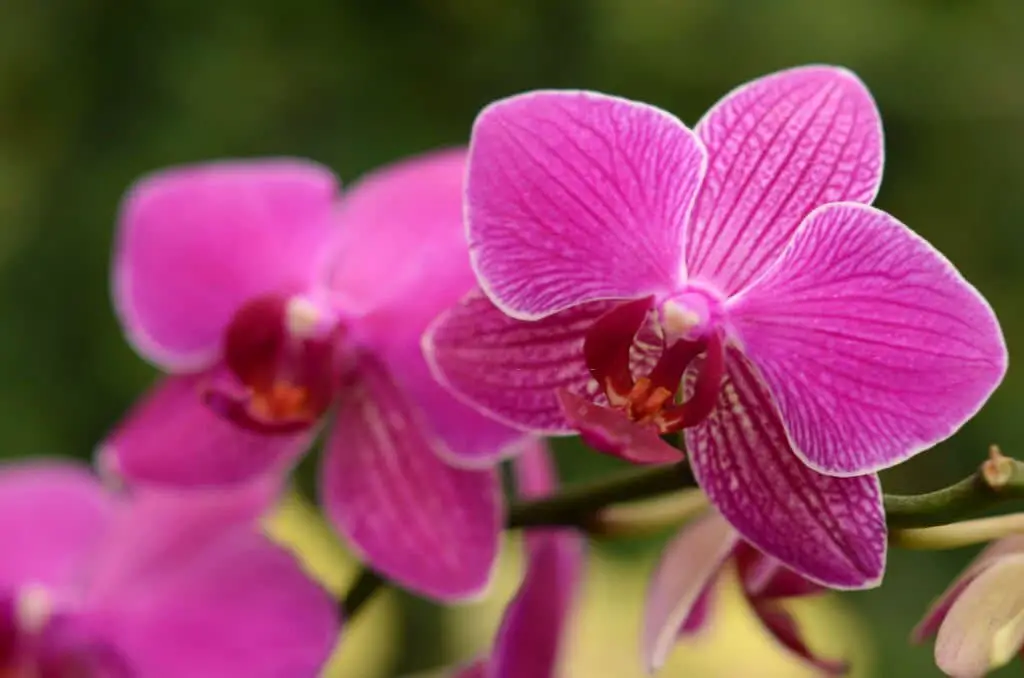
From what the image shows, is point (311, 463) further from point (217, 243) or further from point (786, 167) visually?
point (786, 167)

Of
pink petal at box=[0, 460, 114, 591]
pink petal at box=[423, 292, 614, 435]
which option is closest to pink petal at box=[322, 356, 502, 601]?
pink petal at box=[423, 292, 614, 435]

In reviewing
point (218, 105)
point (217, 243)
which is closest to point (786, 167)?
point (217, 243)

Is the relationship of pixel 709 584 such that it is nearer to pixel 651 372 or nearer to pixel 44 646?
pixel 651 372

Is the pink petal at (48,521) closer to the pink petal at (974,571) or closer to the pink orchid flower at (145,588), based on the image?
the pink orchid flower at (145,588)

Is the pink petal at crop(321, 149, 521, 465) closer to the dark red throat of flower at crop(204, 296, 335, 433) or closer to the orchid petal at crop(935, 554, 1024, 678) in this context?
the dark red throat of flower at crop(204, 296, 335, 433)

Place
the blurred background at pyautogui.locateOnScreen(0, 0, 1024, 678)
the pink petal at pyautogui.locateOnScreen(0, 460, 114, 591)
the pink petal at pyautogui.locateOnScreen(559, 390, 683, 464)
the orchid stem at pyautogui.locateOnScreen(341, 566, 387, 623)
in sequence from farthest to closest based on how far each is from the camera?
the blurred background at pyautogui.locateOnScreen(0, 0, 1024, 678), the pink petal at pyautogui.locateOnScreen(0, 460, 114, 591), the orchid stem at pyautogui.locateOnScreen(341, 566, 387, 623), the pink petal at pyautogui.locateOnScreen(559, 390, 683, 464)

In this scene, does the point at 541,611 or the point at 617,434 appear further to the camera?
the point at 541,611

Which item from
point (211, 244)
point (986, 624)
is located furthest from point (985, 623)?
point (211, 244)
